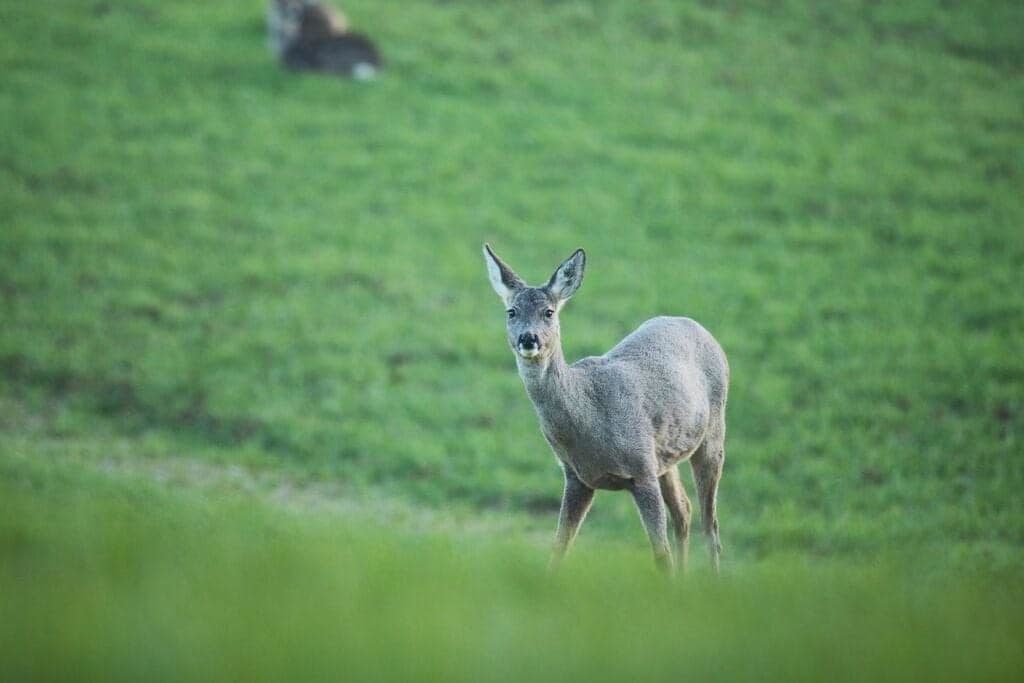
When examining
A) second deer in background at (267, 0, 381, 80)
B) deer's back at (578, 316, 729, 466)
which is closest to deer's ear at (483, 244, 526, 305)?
deer's back at (578, 316, 729, 466)

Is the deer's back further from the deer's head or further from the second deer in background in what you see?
the second deer in background

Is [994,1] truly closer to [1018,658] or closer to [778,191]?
[778,191]

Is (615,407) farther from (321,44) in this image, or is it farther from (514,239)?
(321,44)

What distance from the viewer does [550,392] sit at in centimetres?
821

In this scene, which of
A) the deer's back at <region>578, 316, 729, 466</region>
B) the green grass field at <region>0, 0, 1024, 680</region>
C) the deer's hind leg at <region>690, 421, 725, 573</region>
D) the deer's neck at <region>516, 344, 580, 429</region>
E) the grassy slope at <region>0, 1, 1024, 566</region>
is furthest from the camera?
the grassy slope at <region>0, 1, 1024, 566</region>

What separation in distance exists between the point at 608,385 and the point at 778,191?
14.3m

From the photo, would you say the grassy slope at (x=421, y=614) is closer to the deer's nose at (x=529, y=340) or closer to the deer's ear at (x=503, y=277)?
the deer's nose at (x=529, y=340)

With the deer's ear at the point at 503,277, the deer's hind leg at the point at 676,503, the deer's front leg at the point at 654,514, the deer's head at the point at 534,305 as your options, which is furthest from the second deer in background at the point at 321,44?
the deer's front leg at the point at 654,514

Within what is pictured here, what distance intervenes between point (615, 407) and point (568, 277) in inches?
38.6

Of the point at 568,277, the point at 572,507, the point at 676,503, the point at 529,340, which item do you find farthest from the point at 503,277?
the point at 676,503

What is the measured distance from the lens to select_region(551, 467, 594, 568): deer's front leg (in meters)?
8.26

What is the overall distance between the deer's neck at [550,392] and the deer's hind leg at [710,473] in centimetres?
164

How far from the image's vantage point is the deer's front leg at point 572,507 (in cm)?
826

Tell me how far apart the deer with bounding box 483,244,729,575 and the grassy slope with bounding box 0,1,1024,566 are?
4285 millimetres
